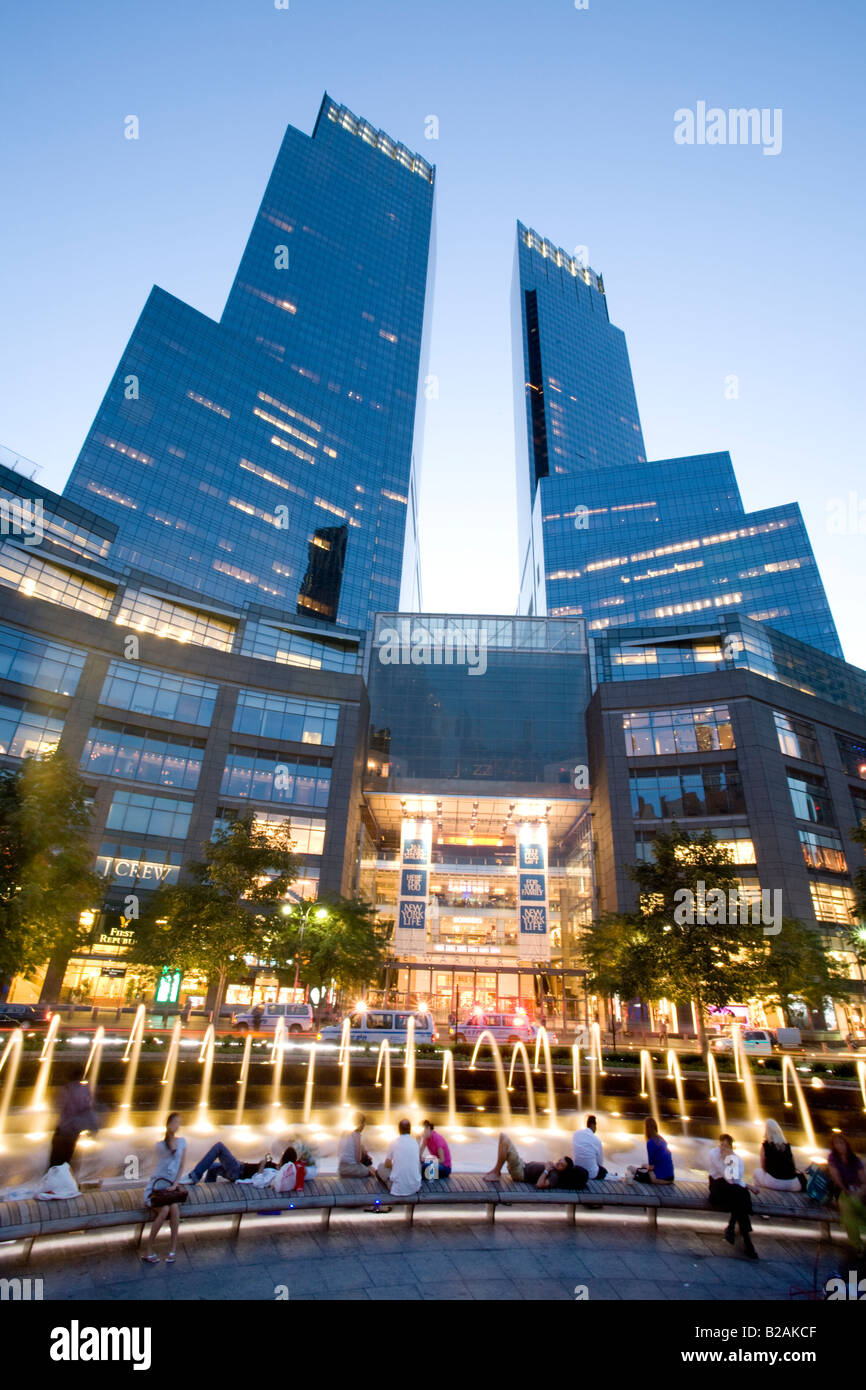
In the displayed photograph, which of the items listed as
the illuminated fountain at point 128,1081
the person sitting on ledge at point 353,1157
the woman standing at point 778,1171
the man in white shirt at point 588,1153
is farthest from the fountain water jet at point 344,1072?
the woman standing at point 778,1171

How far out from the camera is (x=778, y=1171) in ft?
34.2

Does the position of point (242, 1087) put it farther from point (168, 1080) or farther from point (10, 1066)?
point (10, 1066)

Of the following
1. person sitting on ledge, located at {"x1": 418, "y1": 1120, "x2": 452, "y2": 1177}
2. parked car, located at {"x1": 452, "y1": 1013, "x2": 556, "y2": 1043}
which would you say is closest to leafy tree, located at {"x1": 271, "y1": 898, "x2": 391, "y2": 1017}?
parked car, located at {"x1": 452, "y1": 1013, "x2": 556, "y2": 1043}

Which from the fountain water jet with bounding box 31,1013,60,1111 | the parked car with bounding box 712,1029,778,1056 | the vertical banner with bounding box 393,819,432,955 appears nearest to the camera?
the fountain water jet with bounding box 31,1013,60,1111

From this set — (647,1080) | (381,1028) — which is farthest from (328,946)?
(647,1080)

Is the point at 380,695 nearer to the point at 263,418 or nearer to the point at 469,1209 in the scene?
the point at 469,1209

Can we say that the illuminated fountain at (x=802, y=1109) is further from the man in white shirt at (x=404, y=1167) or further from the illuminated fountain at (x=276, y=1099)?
the illuminated fountain at (x=276, y=1099)

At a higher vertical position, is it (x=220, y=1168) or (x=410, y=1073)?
(x=410, y=1073)

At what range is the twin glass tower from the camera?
3839 inches

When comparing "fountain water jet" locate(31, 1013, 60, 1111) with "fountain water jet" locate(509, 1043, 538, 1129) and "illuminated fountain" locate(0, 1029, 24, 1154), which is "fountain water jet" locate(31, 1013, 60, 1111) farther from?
"fountain water jet" locate(509, 1043, 538, 1129)

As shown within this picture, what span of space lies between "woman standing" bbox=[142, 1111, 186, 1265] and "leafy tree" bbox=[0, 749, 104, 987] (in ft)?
48.3

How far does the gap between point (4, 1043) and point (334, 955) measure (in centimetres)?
1633

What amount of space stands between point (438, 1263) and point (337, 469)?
128663mm

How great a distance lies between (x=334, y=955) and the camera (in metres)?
33.5
